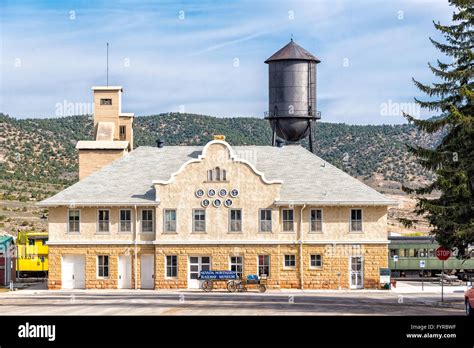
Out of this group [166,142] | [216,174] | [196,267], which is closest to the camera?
[216,174]

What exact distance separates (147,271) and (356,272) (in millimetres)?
12845

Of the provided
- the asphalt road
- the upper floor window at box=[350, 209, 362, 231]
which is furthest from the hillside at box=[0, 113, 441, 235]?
the asphalt road

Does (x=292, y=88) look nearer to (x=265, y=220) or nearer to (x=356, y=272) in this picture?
(x=265, y=220)

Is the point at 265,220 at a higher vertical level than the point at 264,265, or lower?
higher

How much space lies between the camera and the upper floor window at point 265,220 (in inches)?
2495

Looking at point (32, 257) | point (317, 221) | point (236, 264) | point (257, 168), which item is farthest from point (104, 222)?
point (32, 257)

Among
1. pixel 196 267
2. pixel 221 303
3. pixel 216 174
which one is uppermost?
pixel 216 174

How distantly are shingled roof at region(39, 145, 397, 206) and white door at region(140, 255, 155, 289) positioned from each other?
144 inches

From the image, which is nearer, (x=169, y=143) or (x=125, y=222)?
(x=125, y=222)

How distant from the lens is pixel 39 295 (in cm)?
5775

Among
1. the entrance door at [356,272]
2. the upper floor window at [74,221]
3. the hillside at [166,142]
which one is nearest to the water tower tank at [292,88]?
the entrance door at [356,272]

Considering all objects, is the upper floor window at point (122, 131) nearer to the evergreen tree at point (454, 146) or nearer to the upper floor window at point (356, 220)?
the upper floor window at point (356, 220)

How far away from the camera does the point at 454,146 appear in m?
45.4

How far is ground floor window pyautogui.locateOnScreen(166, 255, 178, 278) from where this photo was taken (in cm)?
6366
